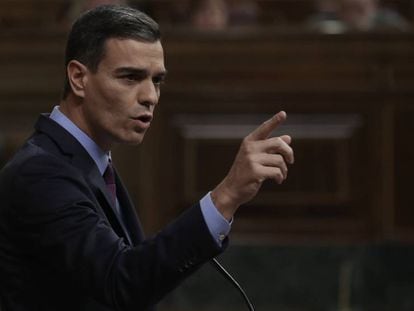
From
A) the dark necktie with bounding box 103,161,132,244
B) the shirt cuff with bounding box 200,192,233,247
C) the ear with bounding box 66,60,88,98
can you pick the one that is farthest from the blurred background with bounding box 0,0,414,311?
the shirt cuff with bounding box 200,192,233,247

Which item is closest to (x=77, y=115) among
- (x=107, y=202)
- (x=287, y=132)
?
(x=107, y=202)

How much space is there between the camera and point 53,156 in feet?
5.36

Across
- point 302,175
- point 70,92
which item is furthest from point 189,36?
point 70,92

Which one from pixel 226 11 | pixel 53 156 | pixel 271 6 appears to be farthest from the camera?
pixel 271 6

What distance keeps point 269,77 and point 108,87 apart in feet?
9.83

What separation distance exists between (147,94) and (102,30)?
12 cm

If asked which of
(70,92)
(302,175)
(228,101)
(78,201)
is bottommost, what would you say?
(302,175)

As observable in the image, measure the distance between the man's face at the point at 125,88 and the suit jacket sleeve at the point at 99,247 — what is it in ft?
0.43

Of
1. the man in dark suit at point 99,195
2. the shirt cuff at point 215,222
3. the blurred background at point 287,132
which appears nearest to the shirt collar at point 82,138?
the man in dark suit at point 99,195

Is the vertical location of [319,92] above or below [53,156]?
below

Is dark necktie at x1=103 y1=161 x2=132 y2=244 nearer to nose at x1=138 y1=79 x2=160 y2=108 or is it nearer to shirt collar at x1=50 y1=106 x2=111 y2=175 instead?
shirt collar at x1=50 y1=106 x2=111 y2=175

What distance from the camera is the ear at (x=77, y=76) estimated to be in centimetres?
168

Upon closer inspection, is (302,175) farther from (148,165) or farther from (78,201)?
(78,201)

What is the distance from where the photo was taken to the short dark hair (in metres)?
1.67
